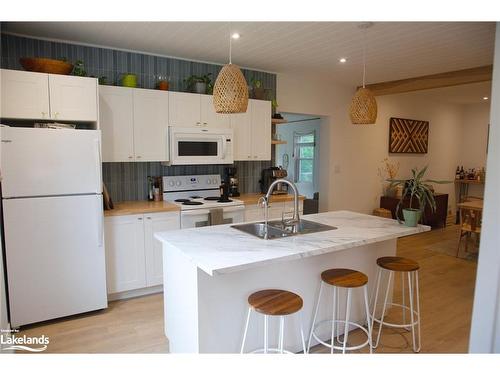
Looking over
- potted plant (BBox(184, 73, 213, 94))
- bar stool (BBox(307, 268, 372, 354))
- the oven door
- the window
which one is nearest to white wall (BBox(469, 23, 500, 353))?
bar stool (BBox(307, 268, 372, 354))

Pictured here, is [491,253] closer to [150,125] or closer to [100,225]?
[100,225]

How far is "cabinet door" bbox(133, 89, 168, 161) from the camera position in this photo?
364 cm

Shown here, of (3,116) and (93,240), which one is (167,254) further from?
(3,116)

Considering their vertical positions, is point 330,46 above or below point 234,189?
above

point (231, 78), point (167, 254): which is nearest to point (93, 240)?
point (167, 254)

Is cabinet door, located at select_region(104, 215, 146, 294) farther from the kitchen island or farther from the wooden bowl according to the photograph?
the wooden bowl

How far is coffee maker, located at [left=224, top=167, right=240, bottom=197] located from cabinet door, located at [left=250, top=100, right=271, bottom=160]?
33 centimetres

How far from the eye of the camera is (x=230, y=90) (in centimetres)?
219

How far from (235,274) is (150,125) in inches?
85.4

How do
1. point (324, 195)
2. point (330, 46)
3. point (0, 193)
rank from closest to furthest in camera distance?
point (0, 193)
point (330, 46)
point (324, 195)

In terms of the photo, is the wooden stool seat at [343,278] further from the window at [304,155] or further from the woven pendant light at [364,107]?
the window at [304,155]
